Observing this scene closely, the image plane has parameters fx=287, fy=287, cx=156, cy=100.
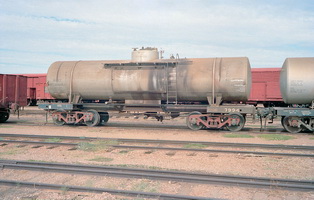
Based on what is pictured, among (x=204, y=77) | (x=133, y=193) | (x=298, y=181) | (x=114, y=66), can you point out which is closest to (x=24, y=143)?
(x=114, y=66)

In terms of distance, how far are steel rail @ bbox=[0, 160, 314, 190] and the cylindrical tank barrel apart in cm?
762

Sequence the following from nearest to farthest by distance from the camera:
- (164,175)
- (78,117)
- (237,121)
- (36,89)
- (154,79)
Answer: (164,175)
(237,121)
(154,79)
(78,117)
(36,89)

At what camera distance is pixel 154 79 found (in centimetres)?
1441

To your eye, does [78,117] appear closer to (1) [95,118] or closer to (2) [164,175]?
(1) [95,118]

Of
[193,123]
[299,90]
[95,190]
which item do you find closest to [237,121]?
[193,123]

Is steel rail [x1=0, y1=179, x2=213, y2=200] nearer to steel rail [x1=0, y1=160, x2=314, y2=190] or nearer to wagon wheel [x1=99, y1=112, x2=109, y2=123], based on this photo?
steel rail [x1=0, y1=160, x2=314, y2=190]

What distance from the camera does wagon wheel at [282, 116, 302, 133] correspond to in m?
13.4

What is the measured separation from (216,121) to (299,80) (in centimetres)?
414

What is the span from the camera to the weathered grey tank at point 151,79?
13.6 m

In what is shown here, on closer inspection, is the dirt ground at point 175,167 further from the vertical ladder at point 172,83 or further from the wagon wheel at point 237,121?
the vertical ladder at point 172,83

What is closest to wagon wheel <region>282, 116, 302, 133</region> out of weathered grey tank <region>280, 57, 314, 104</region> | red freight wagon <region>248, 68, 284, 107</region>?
weathered grey tank <region>280, 57, 314, 104</region>

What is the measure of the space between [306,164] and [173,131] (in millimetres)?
7150

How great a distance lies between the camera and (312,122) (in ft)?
43.5

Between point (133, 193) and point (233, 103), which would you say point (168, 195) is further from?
point (233, 103)
